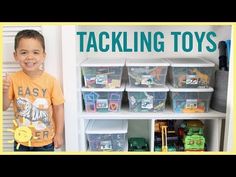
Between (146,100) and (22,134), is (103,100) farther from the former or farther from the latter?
(22,134)

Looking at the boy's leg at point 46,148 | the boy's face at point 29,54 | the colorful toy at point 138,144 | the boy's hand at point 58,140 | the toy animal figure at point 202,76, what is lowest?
the colorful toy at point 138,144

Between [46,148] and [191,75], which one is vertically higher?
[191,75]

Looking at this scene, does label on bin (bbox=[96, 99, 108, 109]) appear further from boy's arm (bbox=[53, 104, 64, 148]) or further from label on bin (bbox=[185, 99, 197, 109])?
label on bin (bbox=[185, 99, 197, 109])

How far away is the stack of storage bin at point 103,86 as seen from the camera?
122 cm

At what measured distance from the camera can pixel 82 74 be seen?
4.15 ft

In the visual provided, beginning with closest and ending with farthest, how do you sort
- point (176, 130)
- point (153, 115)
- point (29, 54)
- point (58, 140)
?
point (29, 54) < point (58, 140) < point (153, 115) < point (176, 130)

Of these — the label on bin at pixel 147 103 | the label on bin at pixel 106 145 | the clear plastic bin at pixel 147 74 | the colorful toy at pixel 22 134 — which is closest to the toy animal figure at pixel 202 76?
the clear plastic bin at pixel 147 74

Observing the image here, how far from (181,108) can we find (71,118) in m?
0.52

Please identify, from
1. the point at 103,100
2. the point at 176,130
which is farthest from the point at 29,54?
the point at 176,130

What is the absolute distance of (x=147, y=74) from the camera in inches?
48.6

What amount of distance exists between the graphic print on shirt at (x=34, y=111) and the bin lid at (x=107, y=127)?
27 centimetres

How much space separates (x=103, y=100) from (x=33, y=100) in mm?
339

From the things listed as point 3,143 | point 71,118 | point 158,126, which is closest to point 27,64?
point 71,118

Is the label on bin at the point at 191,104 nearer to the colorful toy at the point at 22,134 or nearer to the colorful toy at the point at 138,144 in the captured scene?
the colorful toy at the point at 138,144
